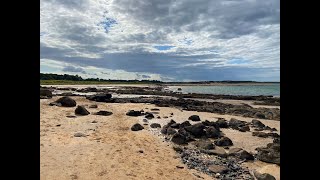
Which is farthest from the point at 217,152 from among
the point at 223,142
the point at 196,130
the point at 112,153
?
the point at 112,153

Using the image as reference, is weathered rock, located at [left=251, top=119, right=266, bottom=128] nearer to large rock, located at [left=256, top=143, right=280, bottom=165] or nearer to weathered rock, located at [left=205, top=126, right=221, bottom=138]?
weathered rock, located at [left=205, top=126, right=221, bottom=138]

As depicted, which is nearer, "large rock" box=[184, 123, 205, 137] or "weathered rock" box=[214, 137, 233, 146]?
"weathered rock" box=[214, 137, 233, 146]

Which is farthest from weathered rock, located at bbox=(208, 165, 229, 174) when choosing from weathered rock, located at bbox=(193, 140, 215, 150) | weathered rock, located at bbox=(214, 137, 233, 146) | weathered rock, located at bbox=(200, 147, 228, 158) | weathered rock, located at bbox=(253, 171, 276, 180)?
weathered rock, located at bbox=(214, 137, 233, 146)

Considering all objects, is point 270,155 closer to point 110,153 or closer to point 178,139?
point 178,139

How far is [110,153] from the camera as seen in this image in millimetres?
11883

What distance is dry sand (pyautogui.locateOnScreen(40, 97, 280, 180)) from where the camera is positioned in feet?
31.5

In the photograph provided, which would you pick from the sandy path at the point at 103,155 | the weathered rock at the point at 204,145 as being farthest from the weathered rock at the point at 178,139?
the sandy path at the point at 103,155

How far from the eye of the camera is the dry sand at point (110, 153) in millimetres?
9594

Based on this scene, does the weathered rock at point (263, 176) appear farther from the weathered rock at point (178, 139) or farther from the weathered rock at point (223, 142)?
the weathered rock at point (178, 139)
